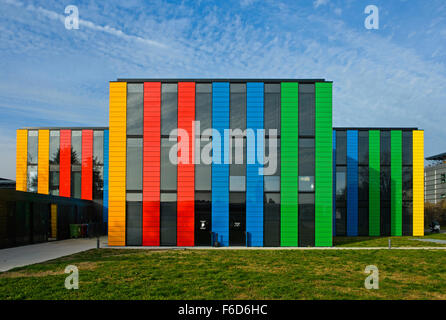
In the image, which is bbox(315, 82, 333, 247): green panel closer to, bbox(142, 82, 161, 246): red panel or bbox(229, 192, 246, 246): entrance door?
bbox(229, 192, 246, 246): entrance door

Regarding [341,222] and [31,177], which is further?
[341,222]

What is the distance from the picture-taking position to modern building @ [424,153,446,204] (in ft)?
305

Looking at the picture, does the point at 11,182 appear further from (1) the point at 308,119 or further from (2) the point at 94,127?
(1) the point at 308,119

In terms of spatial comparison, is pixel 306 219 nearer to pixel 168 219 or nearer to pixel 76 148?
pixel 168 219

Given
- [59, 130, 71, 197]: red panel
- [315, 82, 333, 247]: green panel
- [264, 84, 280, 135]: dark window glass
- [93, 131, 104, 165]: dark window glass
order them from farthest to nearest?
[59, 130, 71, 197]: red panel → [93, 131, 104, 165]: dark window glass → [264, 84, 280, 135]: dark window glass → [315, 82, 333, 247]: green panel

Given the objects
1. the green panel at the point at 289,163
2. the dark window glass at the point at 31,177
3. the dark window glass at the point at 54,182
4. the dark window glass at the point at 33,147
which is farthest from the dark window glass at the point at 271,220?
the dark window glass at the point at 33,147

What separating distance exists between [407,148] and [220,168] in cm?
2386

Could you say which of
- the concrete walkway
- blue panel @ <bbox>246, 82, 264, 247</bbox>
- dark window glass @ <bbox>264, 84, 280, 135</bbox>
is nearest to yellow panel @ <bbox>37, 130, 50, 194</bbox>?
the concrete walkway

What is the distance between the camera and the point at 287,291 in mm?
10055

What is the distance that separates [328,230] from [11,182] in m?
42.0

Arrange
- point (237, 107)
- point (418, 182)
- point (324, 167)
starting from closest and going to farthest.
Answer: point (324, 167) → point (237, 107) → point (418, 182)

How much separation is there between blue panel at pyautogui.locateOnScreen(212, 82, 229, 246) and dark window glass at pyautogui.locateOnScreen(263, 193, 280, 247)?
276cm

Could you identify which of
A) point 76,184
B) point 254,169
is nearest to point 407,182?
point 254,169

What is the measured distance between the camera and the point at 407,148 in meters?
33.7
